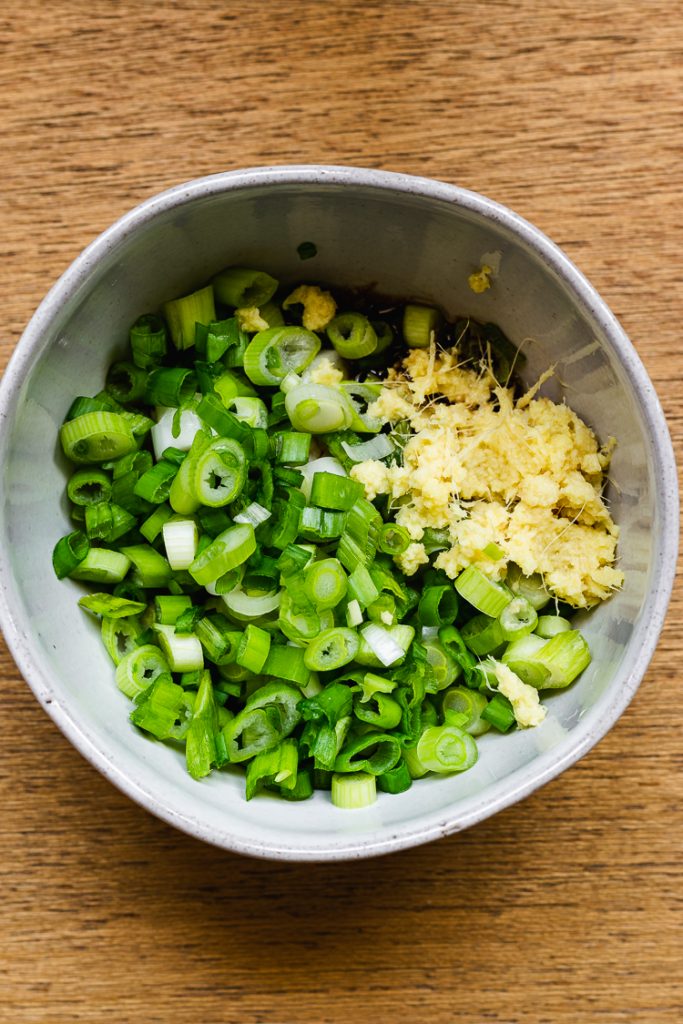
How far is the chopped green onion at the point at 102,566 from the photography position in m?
1.28

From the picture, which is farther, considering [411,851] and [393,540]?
[411,851]

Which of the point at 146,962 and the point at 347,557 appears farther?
the point at 146,962

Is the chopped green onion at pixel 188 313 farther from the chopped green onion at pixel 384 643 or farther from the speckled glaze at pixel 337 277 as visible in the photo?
the chopped green onion at pixel 384 643

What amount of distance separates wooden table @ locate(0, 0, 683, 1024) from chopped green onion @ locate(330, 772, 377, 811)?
317mm

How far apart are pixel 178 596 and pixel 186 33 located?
38.2 inches

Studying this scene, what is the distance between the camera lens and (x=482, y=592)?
1.27 metres

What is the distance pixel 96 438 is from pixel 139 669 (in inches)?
14.1

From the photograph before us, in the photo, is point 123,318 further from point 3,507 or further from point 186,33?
point 186,33

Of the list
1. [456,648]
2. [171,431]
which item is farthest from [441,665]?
[171,431]

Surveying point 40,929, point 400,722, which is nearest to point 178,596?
point 400,722

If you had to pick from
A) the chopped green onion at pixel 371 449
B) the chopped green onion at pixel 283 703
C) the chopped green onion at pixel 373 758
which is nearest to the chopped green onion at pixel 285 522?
the chopped green onion at pixel 371 449

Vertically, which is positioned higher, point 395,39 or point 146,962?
point 395,39

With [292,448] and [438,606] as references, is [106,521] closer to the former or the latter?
[292,448]

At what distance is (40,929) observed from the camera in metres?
1.53
